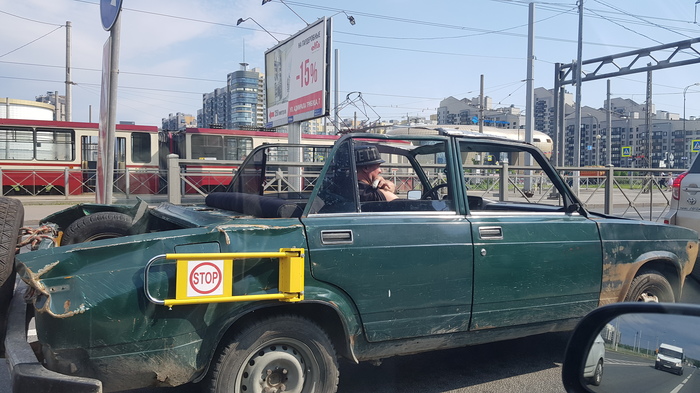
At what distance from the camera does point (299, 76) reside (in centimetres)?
1753

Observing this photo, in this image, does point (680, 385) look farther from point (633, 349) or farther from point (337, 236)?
point (337, 236)

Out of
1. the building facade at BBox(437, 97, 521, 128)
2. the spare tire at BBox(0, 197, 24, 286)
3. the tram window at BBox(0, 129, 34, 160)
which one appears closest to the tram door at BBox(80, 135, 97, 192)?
the tram window at BBox(0, 129, 34, 160)

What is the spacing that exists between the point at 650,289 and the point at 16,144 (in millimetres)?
22583

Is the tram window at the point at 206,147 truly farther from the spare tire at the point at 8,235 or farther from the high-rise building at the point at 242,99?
the high-rise building at the point at 242,99

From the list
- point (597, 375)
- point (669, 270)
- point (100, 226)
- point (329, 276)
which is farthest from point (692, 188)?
point (100, 226)

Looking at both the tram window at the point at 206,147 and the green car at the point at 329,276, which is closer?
the green car at the point at 329,276

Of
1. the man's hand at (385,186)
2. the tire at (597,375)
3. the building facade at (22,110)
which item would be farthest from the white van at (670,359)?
the building facade at (22,110)

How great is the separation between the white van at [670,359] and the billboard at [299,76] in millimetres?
14247

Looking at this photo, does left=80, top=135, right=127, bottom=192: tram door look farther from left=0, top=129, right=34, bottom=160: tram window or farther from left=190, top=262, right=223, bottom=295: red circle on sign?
left=190, top=262, right=223, bottom=295: red circle on sign

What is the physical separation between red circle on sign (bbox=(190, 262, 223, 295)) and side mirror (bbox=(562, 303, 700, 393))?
5.48 feet

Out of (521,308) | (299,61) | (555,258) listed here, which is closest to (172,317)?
(521,308)

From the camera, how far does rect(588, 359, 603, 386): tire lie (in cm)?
189

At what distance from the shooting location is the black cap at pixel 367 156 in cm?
365

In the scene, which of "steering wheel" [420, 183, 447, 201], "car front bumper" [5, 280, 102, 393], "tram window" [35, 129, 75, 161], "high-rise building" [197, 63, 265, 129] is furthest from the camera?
"high-rise building" [197, 63, 265, 129]
